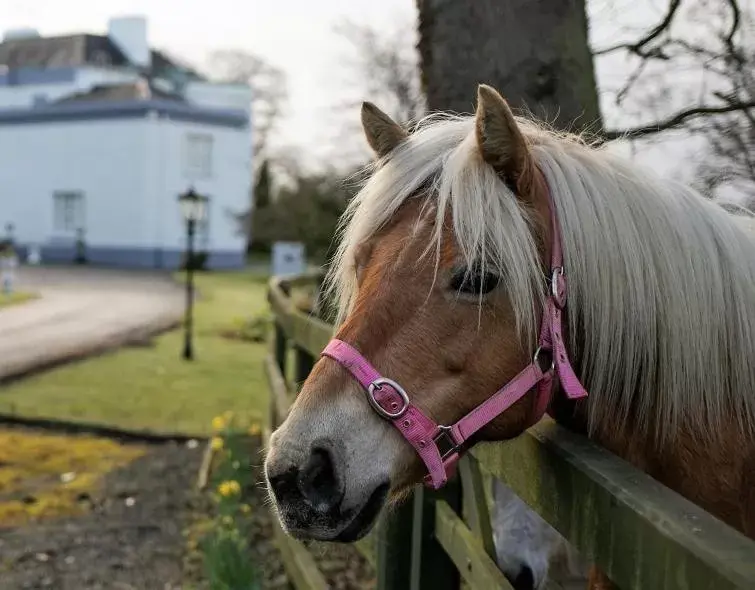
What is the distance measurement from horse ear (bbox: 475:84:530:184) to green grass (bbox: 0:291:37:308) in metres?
18.0

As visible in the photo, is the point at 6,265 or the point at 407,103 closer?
the point at 407,103

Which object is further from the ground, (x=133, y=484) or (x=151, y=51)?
(x=151, y=51)

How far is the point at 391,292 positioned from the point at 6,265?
21987 millimetres

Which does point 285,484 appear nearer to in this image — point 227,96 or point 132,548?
point 132,548

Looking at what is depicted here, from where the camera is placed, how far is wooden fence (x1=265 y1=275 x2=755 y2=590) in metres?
1.05

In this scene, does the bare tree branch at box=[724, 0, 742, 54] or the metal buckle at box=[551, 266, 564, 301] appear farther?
the bare tree branch at box=[724, 0, 742, 54]

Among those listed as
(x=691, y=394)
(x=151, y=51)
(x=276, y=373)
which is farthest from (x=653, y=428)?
(x=151, y=51)

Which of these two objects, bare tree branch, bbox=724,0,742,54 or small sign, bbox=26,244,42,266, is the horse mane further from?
small sign, bbox=26,244,42,266

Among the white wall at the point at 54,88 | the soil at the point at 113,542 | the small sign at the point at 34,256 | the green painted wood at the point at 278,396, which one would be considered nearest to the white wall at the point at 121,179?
the small sign at the point at 34,256

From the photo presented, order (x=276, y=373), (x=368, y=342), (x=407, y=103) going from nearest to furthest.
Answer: (x=368, y=342)
(x=276, y=373)
(x=407, y=103)

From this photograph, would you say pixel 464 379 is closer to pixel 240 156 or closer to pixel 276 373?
pixel 276 373

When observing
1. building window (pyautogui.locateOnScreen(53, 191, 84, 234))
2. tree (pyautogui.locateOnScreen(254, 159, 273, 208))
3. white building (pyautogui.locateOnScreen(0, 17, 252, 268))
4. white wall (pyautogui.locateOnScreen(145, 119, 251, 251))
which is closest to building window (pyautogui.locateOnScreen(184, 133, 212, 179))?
white building (pyautogui.locateOnScreen(0, 17, 252, 268))

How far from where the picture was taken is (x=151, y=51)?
4172 centimetres

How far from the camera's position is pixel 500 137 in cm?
169
